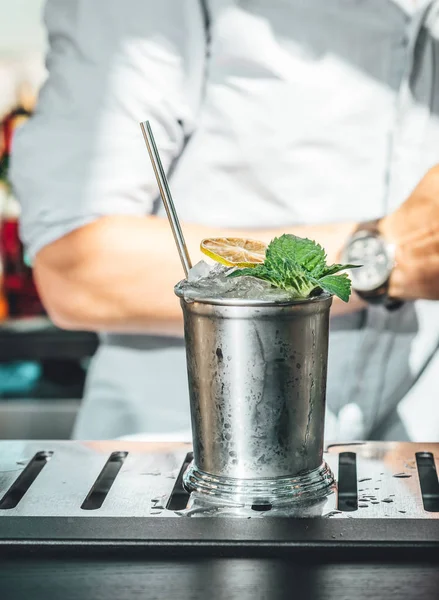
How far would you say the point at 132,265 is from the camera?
1.51 metres

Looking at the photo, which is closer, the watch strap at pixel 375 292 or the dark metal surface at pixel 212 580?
the dark metal surface at pixel 212 580

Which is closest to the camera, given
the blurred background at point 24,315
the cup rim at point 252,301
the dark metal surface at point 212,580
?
the dark metal surface at point 212,580

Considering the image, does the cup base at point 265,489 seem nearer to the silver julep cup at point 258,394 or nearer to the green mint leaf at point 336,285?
the silver julep cup at point 258,394

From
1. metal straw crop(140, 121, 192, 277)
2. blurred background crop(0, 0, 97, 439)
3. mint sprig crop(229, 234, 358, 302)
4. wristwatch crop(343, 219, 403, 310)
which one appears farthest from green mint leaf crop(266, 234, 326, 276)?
blurred background crop(0, 0, 97, 439)

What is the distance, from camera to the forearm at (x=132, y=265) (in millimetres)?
1491

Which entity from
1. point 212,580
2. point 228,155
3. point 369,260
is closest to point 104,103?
point 228,155

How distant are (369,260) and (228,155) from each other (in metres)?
0.29

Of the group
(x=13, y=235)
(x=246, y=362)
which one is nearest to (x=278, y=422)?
(x=246, y=362)

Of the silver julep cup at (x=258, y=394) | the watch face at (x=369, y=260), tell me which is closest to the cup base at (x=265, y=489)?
the silver julep cup at (x=258, y=394)

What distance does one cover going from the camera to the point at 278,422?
907 mm

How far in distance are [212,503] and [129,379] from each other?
72 centimetres

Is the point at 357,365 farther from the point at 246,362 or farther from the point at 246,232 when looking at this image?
the point at 246,362

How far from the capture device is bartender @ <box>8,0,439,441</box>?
1.50 m

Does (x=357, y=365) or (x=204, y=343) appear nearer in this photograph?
(x=204, y=343)
